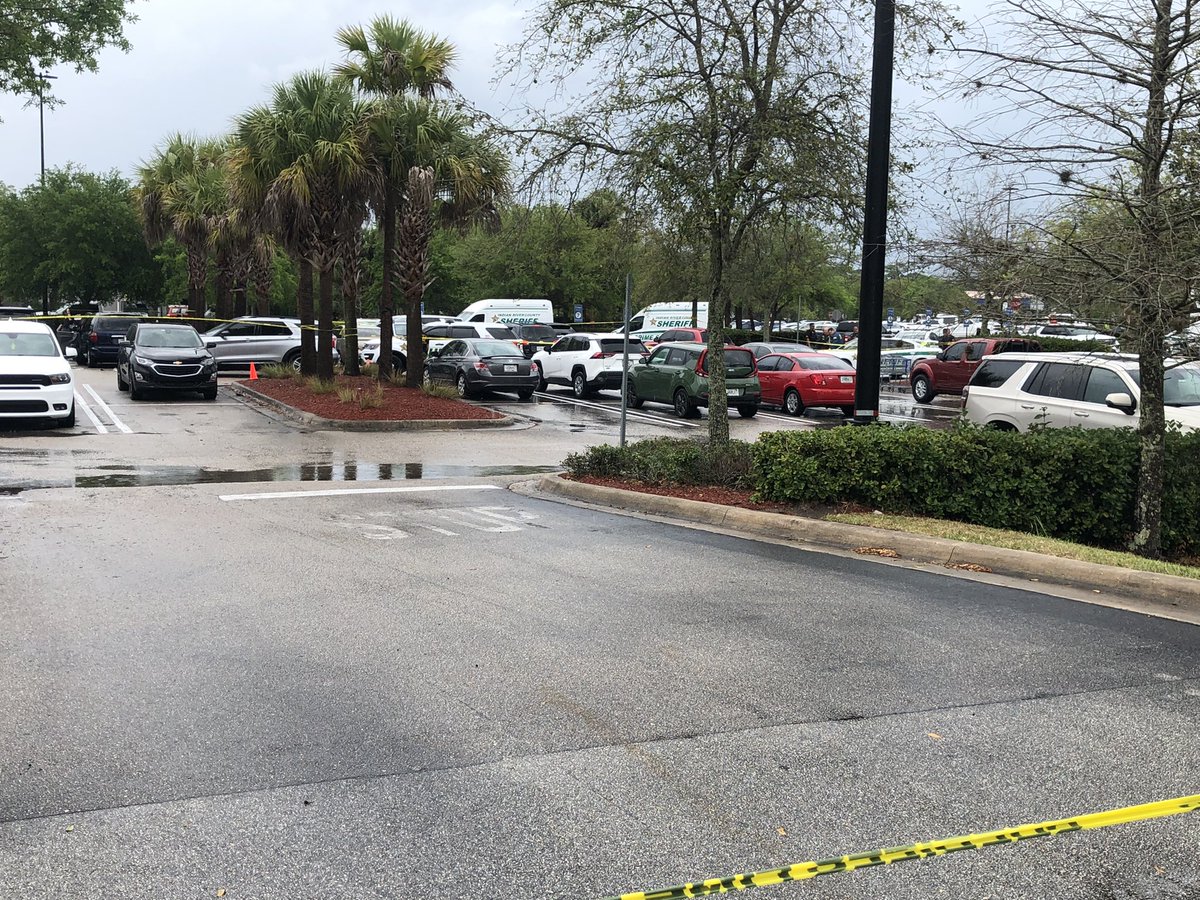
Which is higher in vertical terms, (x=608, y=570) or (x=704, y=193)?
(x=704, y=193)

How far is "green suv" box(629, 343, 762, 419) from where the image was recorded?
2323 cm

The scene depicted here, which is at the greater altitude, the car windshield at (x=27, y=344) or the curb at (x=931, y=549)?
the car windshield at (x=27, y=344)

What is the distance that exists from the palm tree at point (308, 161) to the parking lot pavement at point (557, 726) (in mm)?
15584

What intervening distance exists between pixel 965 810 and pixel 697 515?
266 inches

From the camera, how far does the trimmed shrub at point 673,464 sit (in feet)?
39.5

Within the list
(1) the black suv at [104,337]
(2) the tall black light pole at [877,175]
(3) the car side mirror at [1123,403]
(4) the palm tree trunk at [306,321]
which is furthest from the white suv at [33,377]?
(1) the black suv at [104,337]

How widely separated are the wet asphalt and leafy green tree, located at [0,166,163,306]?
1834 inches

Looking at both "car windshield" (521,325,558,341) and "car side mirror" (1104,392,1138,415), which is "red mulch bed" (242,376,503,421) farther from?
"car windshield" (521,325,558,341)

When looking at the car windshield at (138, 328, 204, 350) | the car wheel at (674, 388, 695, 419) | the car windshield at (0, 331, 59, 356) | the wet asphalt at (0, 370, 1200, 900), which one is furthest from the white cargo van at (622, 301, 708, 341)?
the wet asphalt at (0, 370, 1200, 900)

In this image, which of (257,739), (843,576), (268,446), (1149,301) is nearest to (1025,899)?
(257,739)

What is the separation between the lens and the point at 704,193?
11.7 meters

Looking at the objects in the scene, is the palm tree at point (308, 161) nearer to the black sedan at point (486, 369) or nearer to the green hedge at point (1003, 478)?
the black sedan at point (486, 369)

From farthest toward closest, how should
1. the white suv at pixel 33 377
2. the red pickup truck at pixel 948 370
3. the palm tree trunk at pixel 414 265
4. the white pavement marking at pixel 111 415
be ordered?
the red pickup truck at pixel 948 370
the palm tree trunk at pixel 414 265
the white pavement marking at pixel 111 415
the white suv at pixel 33 377

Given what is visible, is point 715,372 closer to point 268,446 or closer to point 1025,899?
point 268,446
